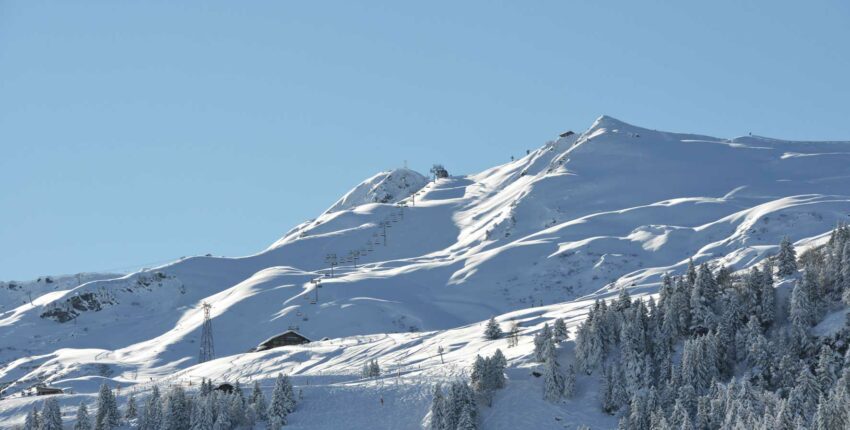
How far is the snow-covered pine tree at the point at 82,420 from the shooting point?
11894 centimetres

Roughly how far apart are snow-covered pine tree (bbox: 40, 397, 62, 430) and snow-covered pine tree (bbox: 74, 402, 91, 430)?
1.84m

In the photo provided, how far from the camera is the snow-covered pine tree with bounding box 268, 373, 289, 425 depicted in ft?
382

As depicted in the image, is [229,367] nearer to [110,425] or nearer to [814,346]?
[110,425]

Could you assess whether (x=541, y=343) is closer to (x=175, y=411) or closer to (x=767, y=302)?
(x=767, y=302)

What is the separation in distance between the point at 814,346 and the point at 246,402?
55.5 m

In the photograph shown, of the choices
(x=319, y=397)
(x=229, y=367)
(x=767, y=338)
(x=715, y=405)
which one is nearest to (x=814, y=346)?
(x=767, y=338)

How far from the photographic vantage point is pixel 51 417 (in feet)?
392

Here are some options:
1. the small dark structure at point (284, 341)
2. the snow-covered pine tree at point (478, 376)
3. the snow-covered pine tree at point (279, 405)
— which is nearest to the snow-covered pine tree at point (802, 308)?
the snow-covered pine tree at point (478, 376)

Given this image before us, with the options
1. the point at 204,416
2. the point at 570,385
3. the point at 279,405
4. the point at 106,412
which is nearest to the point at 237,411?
the point at 204,416

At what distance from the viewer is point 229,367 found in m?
155

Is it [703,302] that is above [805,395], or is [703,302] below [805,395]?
above

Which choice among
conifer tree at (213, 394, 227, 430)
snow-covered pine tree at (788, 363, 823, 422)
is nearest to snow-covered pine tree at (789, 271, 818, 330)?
snow-covered pine tree at (788, 363, 823, 422)

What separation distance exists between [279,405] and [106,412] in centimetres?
1813

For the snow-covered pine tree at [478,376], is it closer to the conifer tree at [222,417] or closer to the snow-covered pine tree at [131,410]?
the conifer tree at [222,417]
